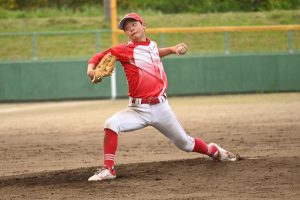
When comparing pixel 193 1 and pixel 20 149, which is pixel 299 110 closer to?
pixel 20 149

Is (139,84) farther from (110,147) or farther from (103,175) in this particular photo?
(103,175)

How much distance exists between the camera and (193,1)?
2320 cm

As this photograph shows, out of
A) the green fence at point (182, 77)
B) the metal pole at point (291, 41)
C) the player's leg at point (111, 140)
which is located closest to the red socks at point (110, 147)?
the player's leg at point (111, 140)

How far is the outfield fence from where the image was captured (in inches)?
841

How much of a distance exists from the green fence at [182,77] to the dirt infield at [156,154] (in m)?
1.78

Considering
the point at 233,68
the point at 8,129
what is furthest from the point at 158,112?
the point at 233,68

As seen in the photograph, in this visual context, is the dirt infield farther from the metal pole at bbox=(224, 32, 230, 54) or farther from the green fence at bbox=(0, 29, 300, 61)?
the green fence at bbox=(0, 29, 300, 61)

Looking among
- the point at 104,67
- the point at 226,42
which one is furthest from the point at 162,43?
the point at 104,67

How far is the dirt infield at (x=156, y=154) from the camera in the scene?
7.33m

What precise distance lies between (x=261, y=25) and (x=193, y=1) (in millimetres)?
2010

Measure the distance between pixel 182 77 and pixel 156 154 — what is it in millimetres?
10660

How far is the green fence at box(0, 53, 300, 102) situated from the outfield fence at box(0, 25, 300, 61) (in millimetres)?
526

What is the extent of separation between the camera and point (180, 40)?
74.9 feet

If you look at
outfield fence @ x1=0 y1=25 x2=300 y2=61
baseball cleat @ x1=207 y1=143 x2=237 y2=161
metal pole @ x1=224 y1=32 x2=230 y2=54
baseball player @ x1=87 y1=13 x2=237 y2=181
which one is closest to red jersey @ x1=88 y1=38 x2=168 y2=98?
baseball player @ x1=87 y1=13 x2=237 y2=181
